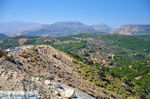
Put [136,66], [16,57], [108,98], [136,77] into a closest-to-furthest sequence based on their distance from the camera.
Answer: [108,98]
[16,57]
[136,77]
[136,66]

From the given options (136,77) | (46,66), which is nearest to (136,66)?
(136,77)

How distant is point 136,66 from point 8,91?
266 ft

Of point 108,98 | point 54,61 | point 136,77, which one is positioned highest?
point 54,61

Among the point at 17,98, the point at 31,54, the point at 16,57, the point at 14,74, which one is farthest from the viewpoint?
the point at 31,54

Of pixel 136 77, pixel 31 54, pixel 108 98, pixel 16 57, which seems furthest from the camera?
pixel 136 77

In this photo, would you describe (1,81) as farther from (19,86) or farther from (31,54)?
(31,54)

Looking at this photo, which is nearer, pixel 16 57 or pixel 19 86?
pixel 19 86

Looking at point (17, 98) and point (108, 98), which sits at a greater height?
point (17, 98)

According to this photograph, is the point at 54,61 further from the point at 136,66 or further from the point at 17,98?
the point at 136,66

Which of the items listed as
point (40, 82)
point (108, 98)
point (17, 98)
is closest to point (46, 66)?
point (108, 98)

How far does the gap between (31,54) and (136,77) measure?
165 feet

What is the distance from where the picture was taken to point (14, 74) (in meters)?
19.8

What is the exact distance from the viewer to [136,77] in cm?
7569

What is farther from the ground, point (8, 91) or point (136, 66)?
point (8, 91)
